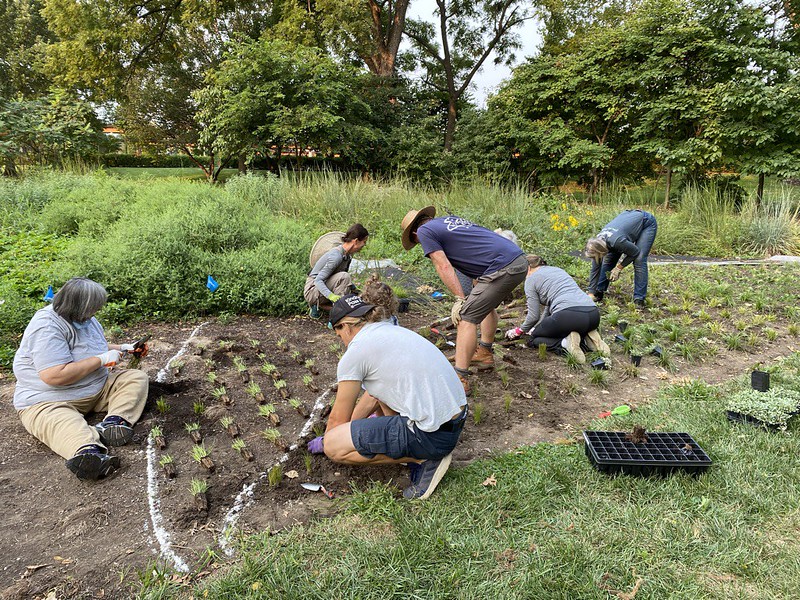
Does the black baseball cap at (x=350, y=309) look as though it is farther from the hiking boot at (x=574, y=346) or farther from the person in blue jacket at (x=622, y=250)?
the person in blue jacket at (x=622, y=250)

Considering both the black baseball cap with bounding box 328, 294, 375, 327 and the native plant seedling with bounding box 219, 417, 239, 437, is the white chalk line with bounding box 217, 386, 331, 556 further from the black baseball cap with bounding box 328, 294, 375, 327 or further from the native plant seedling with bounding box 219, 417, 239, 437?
the black baseball cap with bounding box 328, 294, 375, 327

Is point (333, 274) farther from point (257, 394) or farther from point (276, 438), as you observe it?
point (276, 438)

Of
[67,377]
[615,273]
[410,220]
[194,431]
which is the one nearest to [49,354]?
[67,377]

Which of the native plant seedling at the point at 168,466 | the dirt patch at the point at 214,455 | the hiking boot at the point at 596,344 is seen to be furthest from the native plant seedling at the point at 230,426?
the hiking boot at the point at 596,344

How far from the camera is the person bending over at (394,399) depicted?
2.62 metres

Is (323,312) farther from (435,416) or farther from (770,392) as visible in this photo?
(770,392)

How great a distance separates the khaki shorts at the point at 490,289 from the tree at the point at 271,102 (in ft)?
37.1

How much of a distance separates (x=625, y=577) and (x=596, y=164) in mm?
14724

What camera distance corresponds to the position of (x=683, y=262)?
834cm

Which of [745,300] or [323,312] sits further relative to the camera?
[745,300]

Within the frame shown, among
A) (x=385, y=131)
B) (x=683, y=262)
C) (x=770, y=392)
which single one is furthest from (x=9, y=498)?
(x=385, y=131)

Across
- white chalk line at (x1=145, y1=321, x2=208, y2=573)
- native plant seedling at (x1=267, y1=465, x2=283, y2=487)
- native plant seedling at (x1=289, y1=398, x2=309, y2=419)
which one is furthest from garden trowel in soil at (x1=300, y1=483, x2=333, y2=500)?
native plant seedling at (x1=289, y1=398, x2=309, y2=419)

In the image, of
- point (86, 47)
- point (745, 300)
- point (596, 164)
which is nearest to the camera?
point (745, 300)

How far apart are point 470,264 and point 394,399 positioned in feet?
5.82
